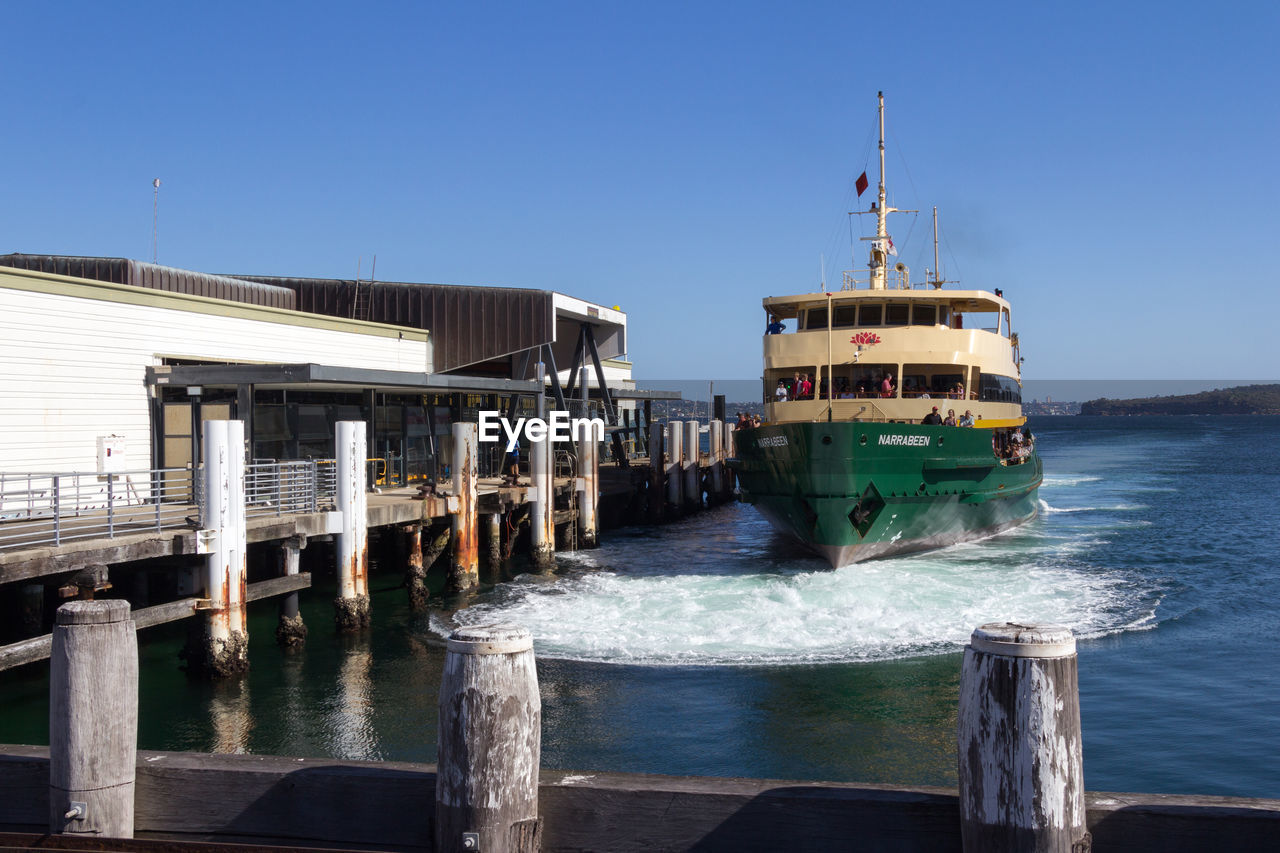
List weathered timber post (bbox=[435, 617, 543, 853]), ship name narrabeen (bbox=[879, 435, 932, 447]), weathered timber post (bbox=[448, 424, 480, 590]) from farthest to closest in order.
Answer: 1. ship name narrabeen (bbox=[879, 435, 932, 447])
2. weathered timber post (bbox=[448, 424, 480, 590])
3. weathered timber post (bbox=[435, 617, 543, 853])

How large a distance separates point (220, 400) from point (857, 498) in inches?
523

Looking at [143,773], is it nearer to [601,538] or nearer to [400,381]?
[400,381]

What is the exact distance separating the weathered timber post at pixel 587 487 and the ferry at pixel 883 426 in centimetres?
379

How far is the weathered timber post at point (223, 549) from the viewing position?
46.3ft

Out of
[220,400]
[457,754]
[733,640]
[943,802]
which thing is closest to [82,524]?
[220,400]

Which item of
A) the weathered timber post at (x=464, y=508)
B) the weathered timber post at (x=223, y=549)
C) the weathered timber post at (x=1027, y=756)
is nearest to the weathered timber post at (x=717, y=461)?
the weathered timber post at (x=464, y=508)

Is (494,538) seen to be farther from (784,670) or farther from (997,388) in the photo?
(997,388)

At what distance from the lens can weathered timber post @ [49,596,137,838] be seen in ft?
14.8

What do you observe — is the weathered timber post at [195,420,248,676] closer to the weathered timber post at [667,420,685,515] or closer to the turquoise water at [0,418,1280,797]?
the turquoise water at [0,418,1280,797]

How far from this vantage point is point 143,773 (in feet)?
15.4

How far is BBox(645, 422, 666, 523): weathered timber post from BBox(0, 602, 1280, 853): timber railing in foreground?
31.2 m

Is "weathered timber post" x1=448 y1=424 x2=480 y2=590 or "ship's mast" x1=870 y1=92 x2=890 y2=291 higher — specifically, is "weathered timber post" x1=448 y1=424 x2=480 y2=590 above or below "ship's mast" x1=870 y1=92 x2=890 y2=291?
below

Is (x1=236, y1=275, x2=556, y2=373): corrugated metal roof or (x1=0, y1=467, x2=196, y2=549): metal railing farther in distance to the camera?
(x1=236, y1=275, x2=556, y2=373): corrugated metal roof

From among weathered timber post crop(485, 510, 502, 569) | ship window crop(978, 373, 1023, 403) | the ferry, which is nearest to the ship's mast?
the ferry
